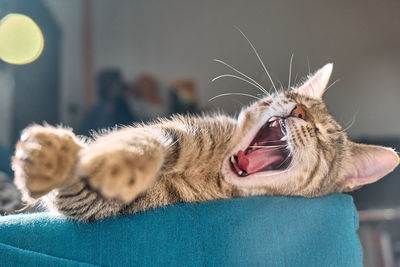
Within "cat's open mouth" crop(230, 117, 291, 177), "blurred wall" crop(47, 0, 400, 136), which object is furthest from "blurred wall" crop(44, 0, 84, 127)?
"cat's open mouth" crop(230, 117, 291, 177)

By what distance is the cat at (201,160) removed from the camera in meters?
0.62

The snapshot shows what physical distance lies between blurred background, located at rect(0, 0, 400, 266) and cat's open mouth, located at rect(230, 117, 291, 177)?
983 mm

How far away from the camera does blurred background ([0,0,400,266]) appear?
6.54ft

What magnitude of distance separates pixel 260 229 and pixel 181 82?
1511 millimetres

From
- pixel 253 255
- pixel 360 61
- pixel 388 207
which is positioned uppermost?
pixel 360 61

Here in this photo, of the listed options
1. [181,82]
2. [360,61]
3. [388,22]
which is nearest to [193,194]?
[181,82]

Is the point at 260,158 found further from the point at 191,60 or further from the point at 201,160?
the point at 191,60

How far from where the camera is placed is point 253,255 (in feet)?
2.16

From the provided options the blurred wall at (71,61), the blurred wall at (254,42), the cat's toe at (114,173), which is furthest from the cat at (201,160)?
the blurred wall at (71,61)

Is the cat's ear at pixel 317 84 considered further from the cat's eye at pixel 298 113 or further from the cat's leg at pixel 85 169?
the cat's leg at pixel 85 169

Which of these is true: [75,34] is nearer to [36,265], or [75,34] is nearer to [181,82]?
[181,82]

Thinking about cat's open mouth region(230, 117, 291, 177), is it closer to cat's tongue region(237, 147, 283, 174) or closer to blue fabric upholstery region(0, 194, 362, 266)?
cat's tongue region(237, 147, 283, 174)

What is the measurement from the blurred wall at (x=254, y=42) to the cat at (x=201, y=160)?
913 mm

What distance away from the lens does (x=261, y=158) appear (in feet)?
3.19
